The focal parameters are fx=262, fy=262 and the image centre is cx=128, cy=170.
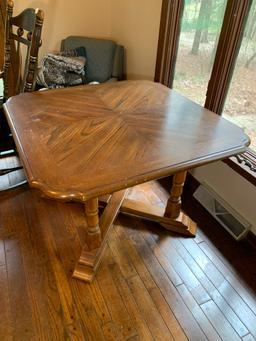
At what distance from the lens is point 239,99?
65.5 inches

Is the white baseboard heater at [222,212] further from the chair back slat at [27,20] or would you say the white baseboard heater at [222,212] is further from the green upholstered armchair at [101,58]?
the chair back slat at [27,20]

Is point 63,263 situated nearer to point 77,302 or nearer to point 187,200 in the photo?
point 77,302

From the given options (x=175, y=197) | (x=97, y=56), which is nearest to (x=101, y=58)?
(x=97, y=56)

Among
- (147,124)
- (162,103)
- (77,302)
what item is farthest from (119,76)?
(77,302)

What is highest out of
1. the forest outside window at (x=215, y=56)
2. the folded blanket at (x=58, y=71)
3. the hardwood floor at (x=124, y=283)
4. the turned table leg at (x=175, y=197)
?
the forest outside window at (x=215, y=56)

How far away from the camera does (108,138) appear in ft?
3.77

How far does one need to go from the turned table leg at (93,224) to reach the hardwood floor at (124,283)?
0.16m

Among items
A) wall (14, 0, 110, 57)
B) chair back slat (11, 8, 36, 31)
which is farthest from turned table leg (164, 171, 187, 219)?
wall (14, 0, 110, 57)

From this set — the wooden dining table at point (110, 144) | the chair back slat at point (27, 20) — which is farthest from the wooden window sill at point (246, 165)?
the chair back slat at point (27, 20)

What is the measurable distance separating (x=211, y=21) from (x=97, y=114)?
3.46ft

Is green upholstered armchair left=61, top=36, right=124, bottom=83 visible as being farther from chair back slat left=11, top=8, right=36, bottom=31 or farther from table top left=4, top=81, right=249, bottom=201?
table top left=4, top=81, right=249, bottom=201

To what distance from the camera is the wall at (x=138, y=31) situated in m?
2.16

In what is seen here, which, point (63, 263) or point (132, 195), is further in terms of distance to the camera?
point (132, 195)

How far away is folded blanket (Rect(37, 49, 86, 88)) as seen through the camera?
234cm
